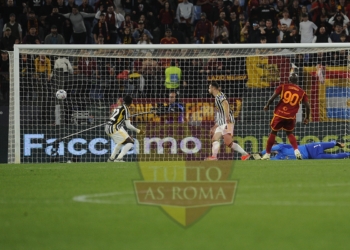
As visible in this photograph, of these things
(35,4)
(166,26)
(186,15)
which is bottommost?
(166,26)

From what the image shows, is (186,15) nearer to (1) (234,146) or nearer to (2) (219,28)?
(2) (219,28)

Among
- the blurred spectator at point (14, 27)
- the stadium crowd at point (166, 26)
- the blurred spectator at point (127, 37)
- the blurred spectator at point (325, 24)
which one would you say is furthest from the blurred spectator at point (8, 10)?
the blurred spectator at point (325, 24)

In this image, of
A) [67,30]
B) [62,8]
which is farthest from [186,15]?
[62,8]

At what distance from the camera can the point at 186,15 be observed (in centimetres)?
2452

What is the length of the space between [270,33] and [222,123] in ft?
17.4

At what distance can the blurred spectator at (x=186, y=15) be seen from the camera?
24.4 meters

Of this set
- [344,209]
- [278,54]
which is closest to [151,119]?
[278,54]

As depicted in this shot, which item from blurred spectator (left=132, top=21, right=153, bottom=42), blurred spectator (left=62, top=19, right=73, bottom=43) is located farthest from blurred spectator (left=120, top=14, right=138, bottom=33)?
blurred spectator (left=62, top=19, right=73, bottom=43)

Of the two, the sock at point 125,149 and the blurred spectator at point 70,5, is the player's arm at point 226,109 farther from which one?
the blurred spectator at point 70,5

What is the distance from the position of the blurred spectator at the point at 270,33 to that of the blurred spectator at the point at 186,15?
8.27 ft

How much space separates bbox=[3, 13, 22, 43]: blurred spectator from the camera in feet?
75.5

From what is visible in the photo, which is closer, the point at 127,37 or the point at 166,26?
the point at 127,37

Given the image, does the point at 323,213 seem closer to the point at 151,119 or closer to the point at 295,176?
the point at 295,176

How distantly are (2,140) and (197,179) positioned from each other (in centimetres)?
920
